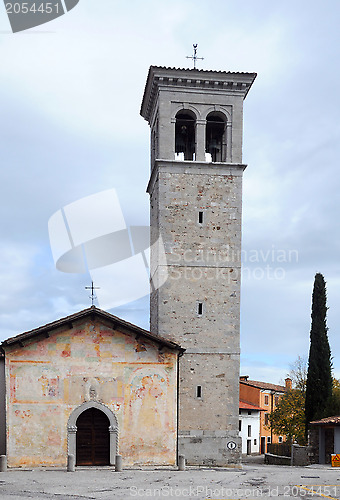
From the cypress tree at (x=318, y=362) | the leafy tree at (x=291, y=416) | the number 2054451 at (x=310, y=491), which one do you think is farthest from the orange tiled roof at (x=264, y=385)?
the number 2054451 at (x=310, y=491)

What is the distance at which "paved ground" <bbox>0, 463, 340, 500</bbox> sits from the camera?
16516 mm

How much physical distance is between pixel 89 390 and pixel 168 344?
345cm

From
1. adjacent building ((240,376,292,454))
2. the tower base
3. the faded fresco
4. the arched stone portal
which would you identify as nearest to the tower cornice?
the faded fresco

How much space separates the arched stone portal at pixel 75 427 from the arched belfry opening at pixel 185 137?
1241 centimetres

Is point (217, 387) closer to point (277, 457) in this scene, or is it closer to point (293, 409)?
point (277, 457)

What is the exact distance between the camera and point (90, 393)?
78.4 feet

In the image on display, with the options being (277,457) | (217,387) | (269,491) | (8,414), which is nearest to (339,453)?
(217,387)

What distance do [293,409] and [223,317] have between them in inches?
755

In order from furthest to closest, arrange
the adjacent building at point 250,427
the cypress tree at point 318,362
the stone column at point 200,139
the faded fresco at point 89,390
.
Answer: the adjacent building at point 250,427
the cypress tree at point 318,362
the stone column at point 200,139
the faded fresco at point 89,390

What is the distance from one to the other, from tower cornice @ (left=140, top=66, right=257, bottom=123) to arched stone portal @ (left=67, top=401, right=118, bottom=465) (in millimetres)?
14262

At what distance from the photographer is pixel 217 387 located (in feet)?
88.6

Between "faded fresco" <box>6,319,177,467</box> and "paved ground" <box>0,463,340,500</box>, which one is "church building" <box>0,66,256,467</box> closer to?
"faded fresco" <box>6,319,177,467</box>

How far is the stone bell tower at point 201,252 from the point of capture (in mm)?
26781

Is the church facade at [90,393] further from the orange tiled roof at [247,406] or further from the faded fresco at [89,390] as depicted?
the orange tiled roof at [247,406]
